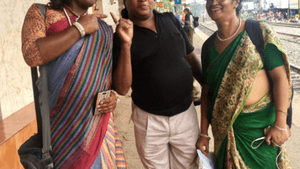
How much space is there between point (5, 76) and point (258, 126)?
2.49m

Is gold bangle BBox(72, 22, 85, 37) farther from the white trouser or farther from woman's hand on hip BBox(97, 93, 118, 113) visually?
the white trouser

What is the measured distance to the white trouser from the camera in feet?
6.44

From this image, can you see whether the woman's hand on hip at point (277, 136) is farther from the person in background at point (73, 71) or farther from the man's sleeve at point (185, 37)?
the person in background at point (73, 71)

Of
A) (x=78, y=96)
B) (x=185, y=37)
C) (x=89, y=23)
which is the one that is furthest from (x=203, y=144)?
(x=89, y=23)

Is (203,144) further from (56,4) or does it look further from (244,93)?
(56,4)

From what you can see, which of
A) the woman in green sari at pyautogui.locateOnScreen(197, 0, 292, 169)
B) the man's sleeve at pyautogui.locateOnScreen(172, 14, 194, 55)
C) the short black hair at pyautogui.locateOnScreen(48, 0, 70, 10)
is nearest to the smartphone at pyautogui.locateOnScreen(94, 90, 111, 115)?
the short black hair at pyautogui.locateOnScreen(48, 0, 70, 10)

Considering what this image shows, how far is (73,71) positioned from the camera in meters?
1.33

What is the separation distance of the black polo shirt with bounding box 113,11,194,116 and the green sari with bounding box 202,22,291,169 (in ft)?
0.69

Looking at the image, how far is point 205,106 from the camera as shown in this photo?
1.91 metres

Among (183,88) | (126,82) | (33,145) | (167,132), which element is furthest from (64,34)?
(167,132)

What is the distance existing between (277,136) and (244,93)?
0.32m

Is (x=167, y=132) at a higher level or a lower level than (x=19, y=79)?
lower

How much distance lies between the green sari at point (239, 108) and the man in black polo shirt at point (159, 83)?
9.3 inches

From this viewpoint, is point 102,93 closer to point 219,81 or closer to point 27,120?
point 219,81
